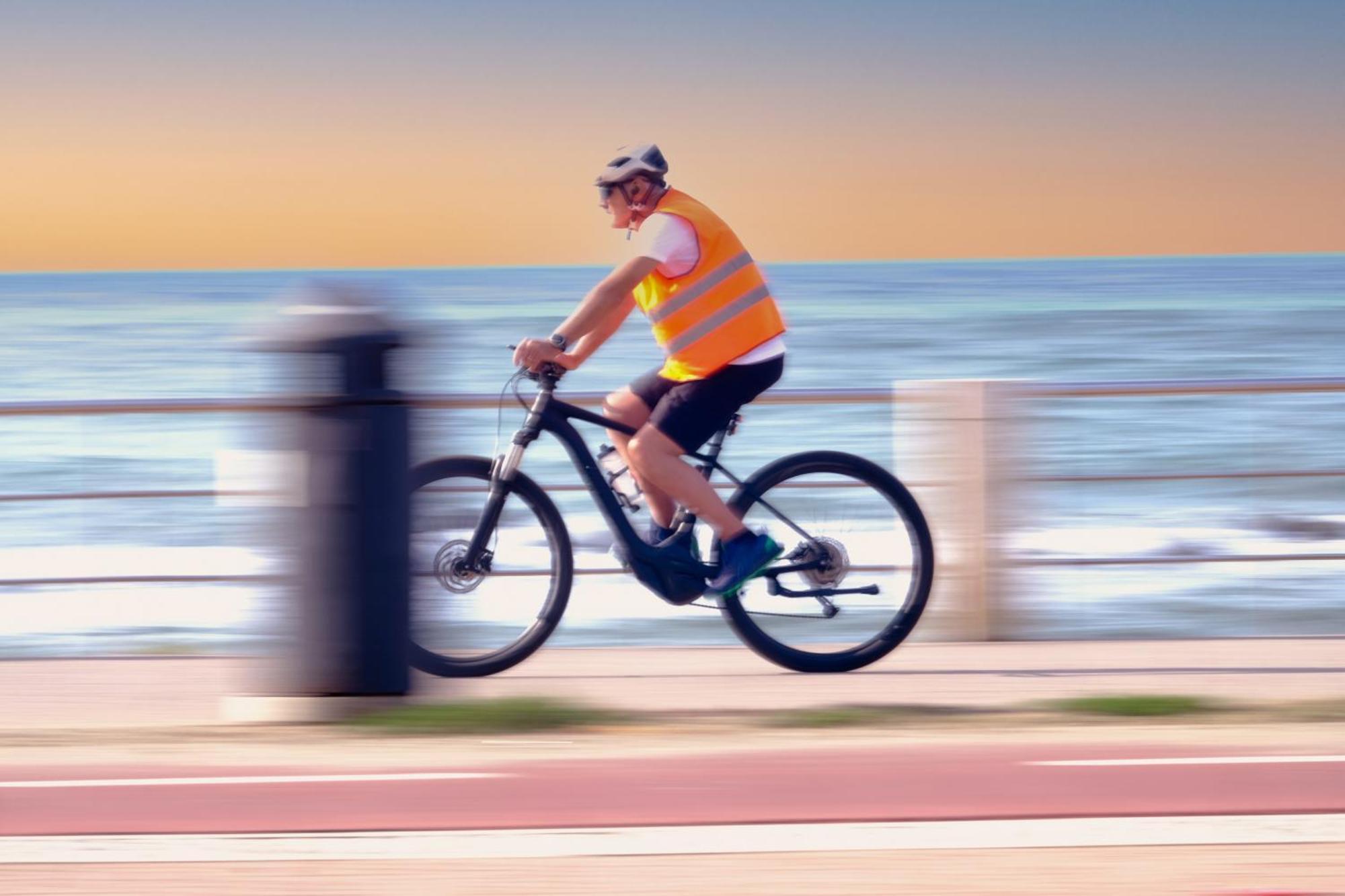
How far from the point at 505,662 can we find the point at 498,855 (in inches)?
78.5

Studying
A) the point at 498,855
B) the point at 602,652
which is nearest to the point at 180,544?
the point at 602,652

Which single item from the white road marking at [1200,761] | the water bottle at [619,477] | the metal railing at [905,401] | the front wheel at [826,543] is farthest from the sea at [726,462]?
the white road marking at [1200,761]

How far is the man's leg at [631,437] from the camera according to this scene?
5.38 m

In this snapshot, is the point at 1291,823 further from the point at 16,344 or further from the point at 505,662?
the point at 16,344

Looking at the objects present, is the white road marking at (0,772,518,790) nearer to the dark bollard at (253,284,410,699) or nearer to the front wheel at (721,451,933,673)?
the dark bollard at (253,284,410,699)

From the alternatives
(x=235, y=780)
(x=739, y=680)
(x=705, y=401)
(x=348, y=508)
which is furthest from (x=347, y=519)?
(x=739, y=680)

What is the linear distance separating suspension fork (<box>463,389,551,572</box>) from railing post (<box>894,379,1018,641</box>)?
1.61 meters

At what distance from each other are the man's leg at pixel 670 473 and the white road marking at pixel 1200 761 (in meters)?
1.53

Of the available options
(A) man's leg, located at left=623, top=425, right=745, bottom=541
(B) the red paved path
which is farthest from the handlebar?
(B) the red paved path

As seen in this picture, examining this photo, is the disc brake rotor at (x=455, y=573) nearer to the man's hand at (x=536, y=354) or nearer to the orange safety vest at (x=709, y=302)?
the man's hand at (x=536, y=354)

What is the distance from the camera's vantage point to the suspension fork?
5391mm

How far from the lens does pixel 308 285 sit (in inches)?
184

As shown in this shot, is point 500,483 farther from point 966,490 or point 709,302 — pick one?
point 966,490

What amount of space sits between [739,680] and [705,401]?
3.08ft
